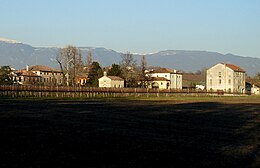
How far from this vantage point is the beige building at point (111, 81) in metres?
126

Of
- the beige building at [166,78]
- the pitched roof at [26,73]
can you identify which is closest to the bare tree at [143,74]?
the beige building at [166,78]

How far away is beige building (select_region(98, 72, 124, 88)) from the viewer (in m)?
126

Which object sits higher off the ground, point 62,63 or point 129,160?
point 62,63

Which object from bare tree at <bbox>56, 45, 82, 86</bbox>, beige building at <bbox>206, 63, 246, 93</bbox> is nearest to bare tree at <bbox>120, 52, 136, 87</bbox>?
bare tree at <bbox>56, 45, 82, 86</bbox>

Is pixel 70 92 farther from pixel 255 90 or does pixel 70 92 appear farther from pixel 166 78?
pixel 255 90

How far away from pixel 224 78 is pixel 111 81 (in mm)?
43249

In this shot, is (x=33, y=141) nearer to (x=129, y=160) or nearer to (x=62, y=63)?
(x=129, y=160)

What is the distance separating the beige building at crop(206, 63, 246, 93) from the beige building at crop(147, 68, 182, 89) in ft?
53.0

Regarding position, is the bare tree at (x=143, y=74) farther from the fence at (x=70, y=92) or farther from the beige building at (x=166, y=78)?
the beige building at (x=166, y=78)

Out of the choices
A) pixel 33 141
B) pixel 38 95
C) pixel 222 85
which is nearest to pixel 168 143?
pixel 33 141

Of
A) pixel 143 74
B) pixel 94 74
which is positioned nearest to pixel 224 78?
pixel 143 74

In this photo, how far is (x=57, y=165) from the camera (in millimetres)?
12062

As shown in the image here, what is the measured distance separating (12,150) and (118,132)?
23.8ft

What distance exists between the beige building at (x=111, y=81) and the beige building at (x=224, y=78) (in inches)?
1374
